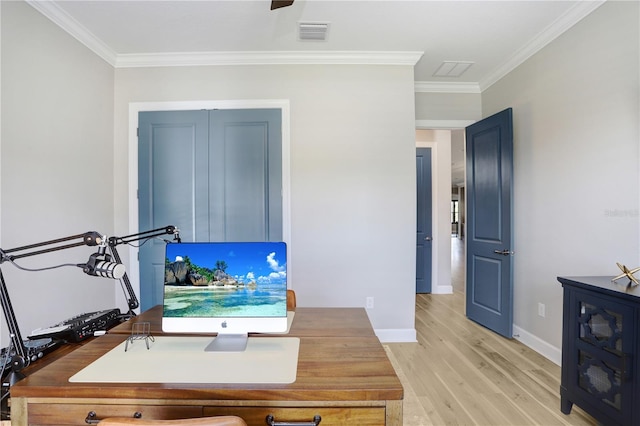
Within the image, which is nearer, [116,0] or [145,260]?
[116,0]

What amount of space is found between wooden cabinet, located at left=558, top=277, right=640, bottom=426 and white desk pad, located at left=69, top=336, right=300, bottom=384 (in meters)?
1.68

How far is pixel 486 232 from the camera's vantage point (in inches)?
127

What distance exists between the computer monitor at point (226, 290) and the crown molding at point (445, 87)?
3051 millimetres

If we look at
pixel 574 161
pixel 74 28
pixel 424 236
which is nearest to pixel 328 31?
pixel 74 28

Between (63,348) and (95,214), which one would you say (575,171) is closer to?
(63,348)

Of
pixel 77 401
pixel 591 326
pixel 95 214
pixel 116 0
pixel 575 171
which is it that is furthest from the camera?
pixel 95 214

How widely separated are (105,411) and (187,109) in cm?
259

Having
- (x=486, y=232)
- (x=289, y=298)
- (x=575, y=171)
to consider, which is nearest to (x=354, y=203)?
(x=289, y=298)

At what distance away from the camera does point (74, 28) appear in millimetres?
2344

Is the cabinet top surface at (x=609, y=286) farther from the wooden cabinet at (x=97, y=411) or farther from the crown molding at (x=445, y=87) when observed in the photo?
the crown molding at (x=445, y=87)

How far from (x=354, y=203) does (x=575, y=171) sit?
176 cm

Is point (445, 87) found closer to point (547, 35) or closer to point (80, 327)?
point (547, 35)

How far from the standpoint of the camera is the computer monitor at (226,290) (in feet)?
3.92

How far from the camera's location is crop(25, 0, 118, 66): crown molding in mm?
2089
